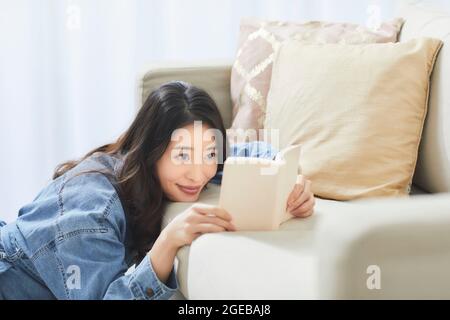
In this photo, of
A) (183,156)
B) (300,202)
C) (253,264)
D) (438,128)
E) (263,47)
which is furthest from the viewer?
(263,47)

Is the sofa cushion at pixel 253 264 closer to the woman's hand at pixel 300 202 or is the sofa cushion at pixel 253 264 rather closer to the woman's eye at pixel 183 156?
the woman's hand at pixel 300 202

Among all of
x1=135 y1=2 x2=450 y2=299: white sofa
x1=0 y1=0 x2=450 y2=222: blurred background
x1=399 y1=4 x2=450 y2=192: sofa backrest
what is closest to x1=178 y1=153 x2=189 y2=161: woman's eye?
x1=135 y1=2 x2=450 y2=299: white sofa

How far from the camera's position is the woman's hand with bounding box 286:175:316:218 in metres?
1.41

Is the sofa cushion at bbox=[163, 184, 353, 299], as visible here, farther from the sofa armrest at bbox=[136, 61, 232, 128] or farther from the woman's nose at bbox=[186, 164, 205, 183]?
the sofa armrest at bbox=[136, 61, 232, 128]

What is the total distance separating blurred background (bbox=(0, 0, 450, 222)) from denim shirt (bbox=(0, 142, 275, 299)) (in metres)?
1.11

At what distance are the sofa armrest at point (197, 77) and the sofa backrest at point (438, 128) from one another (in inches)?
21.5

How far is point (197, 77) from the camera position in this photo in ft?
6.63

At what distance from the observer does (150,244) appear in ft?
5.02

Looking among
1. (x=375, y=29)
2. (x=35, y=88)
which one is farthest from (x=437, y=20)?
(x=35, y=88)

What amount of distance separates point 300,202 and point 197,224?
218 mm

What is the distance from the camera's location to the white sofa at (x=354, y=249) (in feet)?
2.82

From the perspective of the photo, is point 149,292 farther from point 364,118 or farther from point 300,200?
point 364,118

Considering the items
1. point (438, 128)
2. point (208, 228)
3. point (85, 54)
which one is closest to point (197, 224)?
point (208, 228)

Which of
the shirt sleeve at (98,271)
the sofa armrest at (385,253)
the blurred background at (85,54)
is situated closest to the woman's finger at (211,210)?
the shirt sleeve at (98,271)
